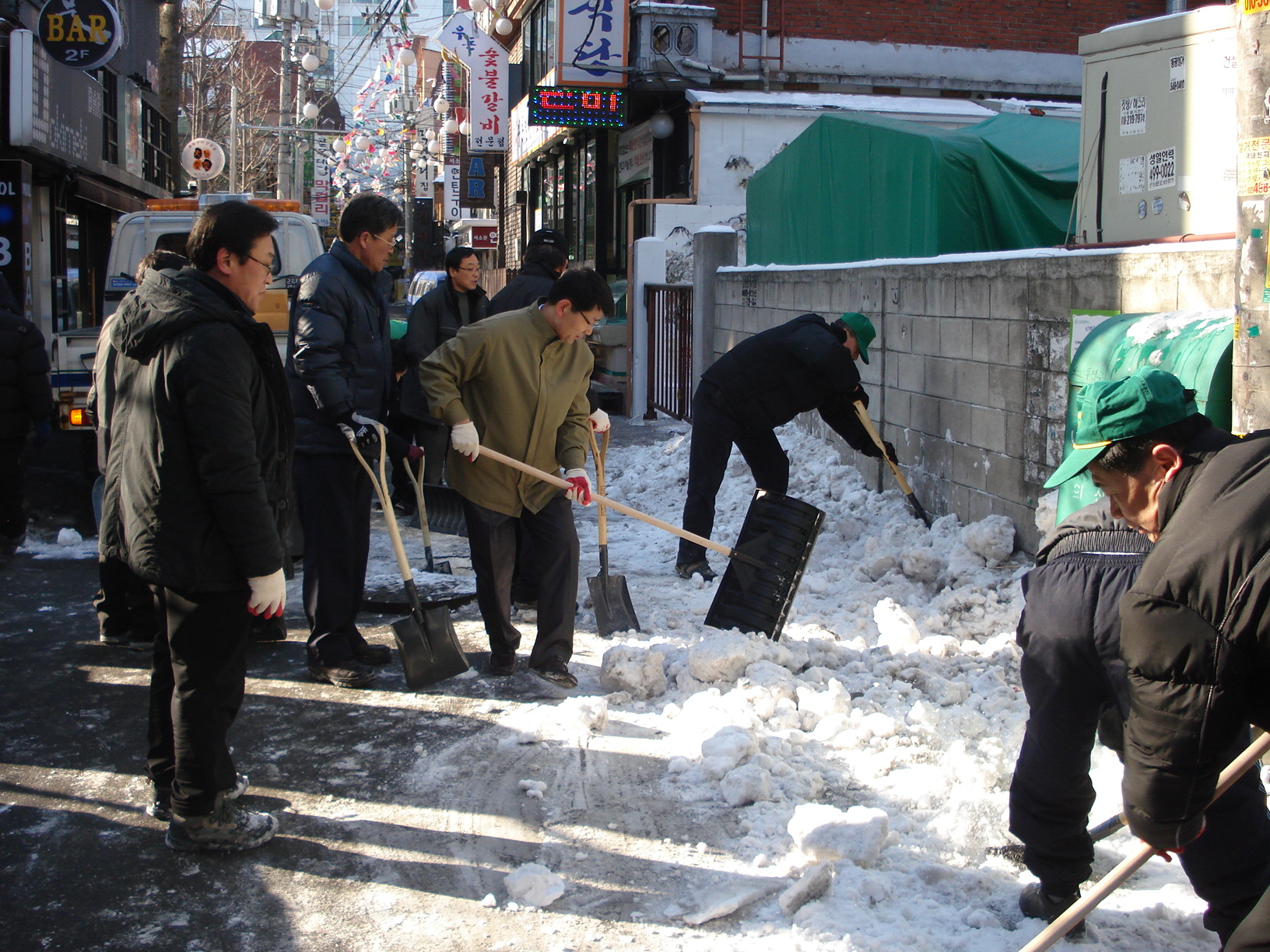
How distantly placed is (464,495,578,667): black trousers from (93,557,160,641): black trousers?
1730 mm

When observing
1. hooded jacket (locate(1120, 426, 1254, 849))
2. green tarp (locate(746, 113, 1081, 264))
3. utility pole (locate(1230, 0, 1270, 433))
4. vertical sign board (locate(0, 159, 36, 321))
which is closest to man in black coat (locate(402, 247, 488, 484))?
green tarp (locate(746, 113, 1081, 264))

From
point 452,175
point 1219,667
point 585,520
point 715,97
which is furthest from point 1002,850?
point 452,175

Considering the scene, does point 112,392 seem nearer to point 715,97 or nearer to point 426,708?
point 426,708

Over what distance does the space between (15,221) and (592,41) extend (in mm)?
8256

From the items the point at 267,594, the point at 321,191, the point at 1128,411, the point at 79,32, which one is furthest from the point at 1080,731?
the point at 321,191

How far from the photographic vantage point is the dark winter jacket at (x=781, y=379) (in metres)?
6.79

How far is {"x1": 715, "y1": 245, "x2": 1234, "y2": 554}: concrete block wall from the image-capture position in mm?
5238

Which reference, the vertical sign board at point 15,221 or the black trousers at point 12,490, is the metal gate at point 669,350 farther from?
the vertical sign board at point 15,221

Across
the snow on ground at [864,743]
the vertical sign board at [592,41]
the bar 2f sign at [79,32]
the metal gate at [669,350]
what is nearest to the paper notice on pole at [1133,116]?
the snow on ground at [864,743]

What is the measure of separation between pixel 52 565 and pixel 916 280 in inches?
231

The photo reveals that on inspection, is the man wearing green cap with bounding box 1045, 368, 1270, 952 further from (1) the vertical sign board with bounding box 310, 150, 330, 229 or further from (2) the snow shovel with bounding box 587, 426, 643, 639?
(1) the vertical sign board with bounding box 310, 150, 330, 229

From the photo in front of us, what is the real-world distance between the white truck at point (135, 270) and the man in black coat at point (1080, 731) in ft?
21.9

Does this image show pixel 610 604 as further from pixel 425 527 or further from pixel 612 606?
pixel 425 527

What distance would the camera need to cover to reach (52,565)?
727cm
